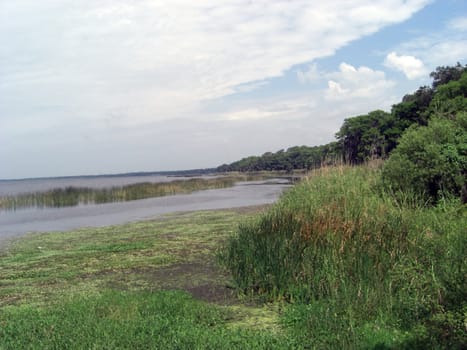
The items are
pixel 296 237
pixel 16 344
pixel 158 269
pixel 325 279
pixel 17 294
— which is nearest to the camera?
pixel 16 344

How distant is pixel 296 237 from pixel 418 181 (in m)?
5.38

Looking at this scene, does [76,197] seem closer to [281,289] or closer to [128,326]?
[281,289]

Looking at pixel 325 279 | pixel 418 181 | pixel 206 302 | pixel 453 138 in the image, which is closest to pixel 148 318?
pixel 206 302

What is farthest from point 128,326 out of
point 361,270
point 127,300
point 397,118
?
point 397,118

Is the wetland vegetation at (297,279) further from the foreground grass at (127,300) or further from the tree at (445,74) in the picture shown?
the tree at (445,74)

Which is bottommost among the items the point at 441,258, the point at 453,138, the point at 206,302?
the point at 206,302

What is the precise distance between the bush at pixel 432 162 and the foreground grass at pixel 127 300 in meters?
5.59

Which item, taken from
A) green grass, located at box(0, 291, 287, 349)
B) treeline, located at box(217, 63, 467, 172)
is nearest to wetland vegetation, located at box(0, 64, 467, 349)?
green grass, located at box(0, 291, 287, 349)

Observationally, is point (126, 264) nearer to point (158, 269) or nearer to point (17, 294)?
point (158, 269)

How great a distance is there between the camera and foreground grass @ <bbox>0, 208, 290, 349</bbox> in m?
5.48

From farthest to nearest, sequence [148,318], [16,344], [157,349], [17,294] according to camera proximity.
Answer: [17,294]
[148,318]
[16,344]
[157,349]

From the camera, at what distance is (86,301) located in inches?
279

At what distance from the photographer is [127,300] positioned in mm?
6996

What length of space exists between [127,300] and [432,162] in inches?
331
